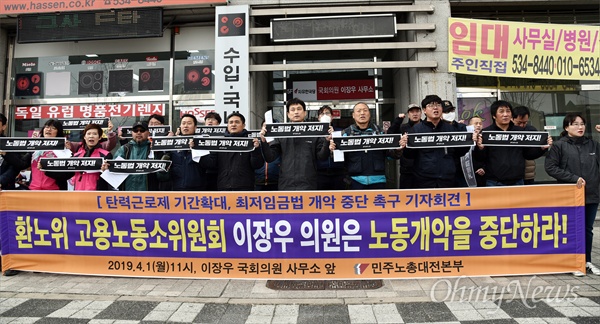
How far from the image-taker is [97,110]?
8.98 m

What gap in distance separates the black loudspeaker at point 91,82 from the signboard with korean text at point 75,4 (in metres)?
1.52

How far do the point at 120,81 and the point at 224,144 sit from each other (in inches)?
235

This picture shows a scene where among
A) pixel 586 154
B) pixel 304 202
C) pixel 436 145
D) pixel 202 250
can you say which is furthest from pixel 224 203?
pixel 586 154

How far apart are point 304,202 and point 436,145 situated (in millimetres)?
1748

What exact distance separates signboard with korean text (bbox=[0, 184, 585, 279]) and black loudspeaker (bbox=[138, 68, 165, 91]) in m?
5.46

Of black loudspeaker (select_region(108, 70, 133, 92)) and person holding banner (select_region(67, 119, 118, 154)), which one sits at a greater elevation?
black loudspeaker (select_region(108, 70, 133, 92))

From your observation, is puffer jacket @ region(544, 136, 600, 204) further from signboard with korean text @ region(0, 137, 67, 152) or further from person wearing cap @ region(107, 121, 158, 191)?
signboard with korean text @ region(0, 137, 67, 152)

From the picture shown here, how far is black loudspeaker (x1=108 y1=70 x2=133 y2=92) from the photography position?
29.6 feet

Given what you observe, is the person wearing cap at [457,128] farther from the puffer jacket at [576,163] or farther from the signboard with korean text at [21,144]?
the signboard with korean text at [21,144]

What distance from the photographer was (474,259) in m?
4.16

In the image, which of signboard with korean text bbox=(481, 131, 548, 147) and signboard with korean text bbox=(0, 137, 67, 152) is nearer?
signboard with korean text bbox=(481, 131, 548, 147)

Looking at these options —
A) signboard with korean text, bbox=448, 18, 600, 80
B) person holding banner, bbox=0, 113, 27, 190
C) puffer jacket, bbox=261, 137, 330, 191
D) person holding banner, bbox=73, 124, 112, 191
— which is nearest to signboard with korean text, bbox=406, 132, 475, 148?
puffer jacket, bbox=261, 137, 330, 191

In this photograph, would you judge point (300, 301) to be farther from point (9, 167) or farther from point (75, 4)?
point (75, 4)

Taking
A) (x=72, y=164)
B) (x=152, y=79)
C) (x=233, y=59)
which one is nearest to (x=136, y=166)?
(x=72, y=164)
